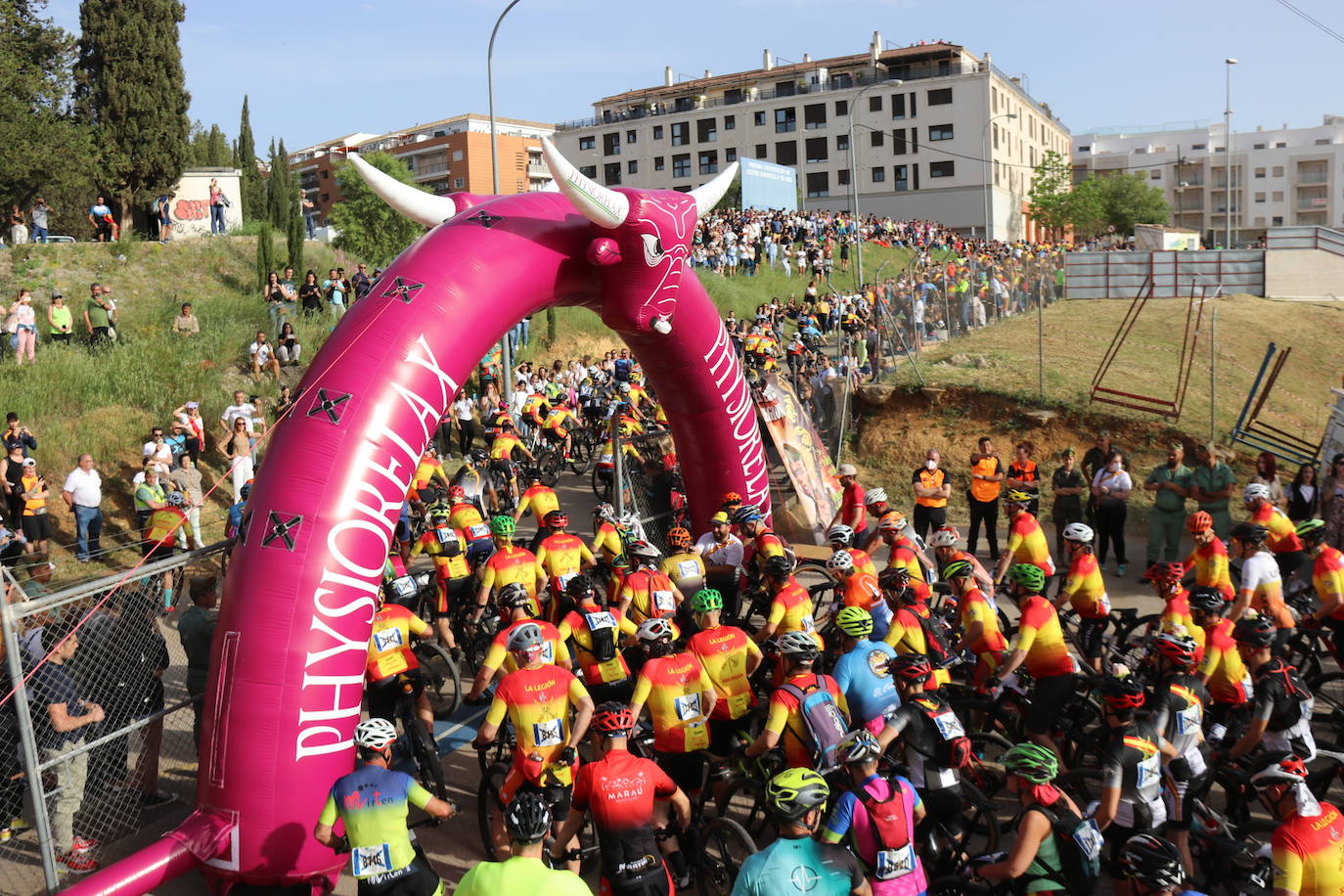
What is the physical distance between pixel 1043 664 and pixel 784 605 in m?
2.01

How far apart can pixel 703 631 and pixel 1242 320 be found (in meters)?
30.7

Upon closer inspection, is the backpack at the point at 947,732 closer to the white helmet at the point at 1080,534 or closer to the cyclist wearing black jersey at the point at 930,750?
the cyclist wearing black jersey at the point at 930,750

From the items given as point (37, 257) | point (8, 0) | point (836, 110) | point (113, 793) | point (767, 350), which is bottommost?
point (113, 793)

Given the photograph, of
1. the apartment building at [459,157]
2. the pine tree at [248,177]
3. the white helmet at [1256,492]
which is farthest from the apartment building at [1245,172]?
the white helmet at [1256,492]

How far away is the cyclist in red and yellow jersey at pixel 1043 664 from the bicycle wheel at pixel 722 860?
256 cm

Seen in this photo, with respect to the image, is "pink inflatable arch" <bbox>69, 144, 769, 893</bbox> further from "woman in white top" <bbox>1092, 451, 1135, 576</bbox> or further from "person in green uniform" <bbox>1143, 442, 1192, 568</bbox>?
"person in green uniform" <bbox>1143, 442, 1192, 568</bbox>

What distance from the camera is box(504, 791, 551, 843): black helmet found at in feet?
16.1

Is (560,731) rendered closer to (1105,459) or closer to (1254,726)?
A: (1254,726)

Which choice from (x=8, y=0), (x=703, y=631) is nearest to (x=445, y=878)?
(x=703, y=631)

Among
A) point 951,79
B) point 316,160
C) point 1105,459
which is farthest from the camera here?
point 316,160

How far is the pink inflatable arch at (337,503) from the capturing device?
750 cm

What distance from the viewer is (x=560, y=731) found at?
7070mm

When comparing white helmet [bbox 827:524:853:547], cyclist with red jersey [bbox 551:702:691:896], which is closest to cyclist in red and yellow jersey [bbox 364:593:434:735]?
cyclist with red jersey [bbox 551:702:691:896]

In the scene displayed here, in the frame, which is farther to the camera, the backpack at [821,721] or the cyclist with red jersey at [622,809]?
the backpack at [821,721]
